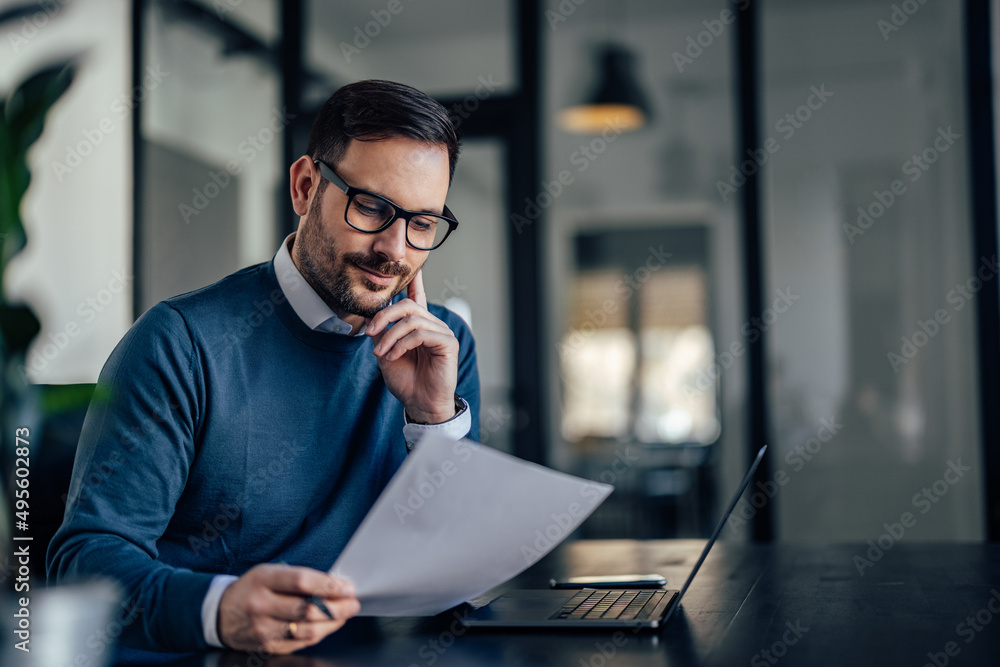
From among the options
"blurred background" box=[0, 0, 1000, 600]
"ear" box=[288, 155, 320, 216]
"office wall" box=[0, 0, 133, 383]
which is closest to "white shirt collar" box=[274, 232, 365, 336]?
"ear" box=[288, 155, 320, 216]

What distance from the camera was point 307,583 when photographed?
0.87 m

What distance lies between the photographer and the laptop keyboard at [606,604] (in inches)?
42.4

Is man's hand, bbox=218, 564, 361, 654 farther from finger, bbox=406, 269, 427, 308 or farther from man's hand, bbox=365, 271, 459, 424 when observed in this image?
finger, bbox=406, 269, 427, 308

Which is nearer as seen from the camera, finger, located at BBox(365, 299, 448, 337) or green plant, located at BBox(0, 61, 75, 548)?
green plant, located at BBox(0, 61, 75, 548)

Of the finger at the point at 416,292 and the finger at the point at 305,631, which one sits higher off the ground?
the finger at the point at 416,292

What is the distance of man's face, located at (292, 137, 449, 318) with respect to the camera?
139cm

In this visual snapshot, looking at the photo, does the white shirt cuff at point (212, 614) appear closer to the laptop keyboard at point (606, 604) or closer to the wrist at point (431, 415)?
the laptop keyboard at point (606, 604)

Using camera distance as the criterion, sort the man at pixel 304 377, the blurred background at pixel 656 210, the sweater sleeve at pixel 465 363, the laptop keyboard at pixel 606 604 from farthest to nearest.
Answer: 1. the blurred background at pixel 656 210
2. the sweater sleeve at pixel 465 363
3. the man at pixel 304 377
4. the laptop keyboard at pixel 606 604

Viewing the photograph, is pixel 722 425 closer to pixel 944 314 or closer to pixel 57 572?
pixel 944 314

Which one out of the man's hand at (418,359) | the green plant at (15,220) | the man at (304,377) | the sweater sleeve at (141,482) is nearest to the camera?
the green plant at (15,220)

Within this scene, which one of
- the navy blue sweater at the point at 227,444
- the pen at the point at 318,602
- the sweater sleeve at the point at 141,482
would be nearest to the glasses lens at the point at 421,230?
the navy blue sweater at the point at 227,444

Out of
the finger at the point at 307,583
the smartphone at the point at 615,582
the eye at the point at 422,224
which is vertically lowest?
the smartphone at the point at 615,582

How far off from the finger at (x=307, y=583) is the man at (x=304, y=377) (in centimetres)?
34

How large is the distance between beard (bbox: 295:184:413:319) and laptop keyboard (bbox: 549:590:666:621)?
56 cm
